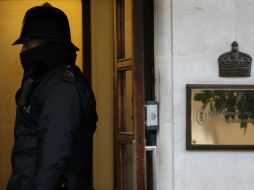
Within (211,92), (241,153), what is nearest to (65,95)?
(211,92)

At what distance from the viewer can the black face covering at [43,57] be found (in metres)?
3.43

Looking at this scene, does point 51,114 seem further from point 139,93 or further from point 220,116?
point 220,116

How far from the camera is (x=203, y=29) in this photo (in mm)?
3766

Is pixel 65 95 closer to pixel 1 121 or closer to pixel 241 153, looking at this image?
pixel 241 153

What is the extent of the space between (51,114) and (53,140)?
0.46 feet

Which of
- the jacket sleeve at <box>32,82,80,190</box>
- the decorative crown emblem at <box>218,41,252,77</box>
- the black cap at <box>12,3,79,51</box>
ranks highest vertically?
the black cap at <box>12,3,79,51</box>

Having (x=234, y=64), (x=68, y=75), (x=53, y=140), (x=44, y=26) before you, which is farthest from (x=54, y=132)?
(x=234, y=64)

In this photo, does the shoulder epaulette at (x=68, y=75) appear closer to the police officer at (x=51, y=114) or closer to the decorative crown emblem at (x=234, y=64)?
the police officer at (x=51, y=114)

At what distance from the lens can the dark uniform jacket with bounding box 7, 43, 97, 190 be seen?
3148 mm

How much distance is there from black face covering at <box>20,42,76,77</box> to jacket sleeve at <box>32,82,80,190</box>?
273 millimetres

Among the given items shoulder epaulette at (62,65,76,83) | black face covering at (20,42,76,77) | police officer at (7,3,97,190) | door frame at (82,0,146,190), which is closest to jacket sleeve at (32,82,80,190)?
police officer at (7,3,97,190)

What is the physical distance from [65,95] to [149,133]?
2.42ft

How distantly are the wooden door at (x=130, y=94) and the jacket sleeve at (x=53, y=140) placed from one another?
1.33ft

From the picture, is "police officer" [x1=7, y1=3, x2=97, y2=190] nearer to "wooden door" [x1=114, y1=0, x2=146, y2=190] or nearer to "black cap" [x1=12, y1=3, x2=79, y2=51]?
"black cap" [x1=12, y1=3, x2=79, y2=51]
